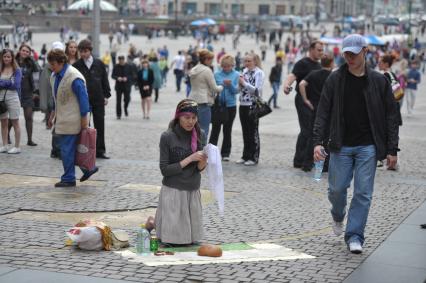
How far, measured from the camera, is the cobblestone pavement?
787 cm

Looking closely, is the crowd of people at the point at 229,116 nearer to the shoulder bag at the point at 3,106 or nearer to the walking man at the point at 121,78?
the shoulder bag at the point at 3,106

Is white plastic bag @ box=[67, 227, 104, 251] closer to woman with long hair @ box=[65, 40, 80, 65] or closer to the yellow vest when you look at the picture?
the yellow vest

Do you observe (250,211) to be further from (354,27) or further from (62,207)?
(354,27)

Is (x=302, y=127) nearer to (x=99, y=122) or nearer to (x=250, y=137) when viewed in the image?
(x=250, y=137)

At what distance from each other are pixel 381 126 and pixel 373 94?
0.98 feet

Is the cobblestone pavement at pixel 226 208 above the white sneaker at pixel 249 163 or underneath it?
above

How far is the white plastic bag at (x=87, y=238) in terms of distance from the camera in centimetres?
841

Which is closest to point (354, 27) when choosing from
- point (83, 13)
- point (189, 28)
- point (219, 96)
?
point (189, 28)

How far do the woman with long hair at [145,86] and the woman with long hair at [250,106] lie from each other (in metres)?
8.54

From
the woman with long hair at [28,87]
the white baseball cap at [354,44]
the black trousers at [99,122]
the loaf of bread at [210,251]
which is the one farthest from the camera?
the woman with long hair at [28,87]

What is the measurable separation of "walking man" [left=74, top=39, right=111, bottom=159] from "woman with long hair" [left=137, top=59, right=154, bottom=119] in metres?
8.36

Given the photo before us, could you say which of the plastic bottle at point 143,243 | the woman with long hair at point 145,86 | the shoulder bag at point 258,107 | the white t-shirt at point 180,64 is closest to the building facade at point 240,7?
the white t-shirt at point 180,64

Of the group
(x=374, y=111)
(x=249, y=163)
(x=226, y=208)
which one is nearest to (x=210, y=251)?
(x=374, y=111)

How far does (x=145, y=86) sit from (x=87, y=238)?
1578 centimetres
